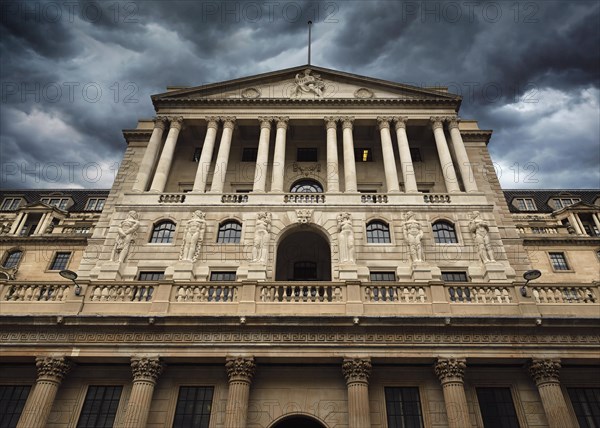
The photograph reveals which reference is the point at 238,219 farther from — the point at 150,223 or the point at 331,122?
the point at 331,122

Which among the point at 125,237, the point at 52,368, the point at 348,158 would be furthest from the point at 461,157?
the point at 52,368

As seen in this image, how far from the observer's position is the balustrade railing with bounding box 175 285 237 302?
19.2 m

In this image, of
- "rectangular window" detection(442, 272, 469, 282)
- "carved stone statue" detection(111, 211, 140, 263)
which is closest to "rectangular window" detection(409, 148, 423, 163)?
"rectangular window" detection(442, 272, 469, 282)

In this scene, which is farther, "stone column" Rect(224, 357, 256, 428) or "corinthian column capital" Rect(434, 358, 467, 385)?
"corinthian column capital" Rect(434, 358, 467, 385)

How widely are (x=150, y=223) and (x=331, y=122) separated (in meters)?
15.1

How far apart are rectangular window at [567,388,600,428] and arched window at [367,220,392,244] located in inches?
457

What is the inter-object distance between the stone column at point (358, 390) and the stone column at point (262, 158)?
13983 millimetres

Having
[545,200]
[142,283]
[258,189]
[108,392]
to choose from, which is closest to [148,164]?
[258,189]

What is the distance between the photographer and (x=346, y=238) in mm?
24312

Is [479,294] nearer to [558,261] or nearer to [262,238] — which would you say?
[262,238]

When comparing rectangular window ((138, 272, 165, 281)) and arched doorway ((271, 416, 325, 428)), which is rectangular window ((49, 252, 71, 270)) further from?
arched doorway ((271, 416, 325, 428))

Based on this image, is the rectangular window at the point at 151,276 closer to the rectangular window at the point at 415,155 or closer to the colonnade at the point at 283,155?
the colonnade at the point at 283,155

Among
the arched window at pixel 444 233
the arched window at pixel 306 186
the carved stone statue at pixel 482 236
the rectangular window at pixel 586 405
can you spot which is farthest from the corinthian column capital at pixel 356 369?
the arched window at pixel 306 186

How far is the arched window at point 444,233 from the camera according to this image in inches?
1001
